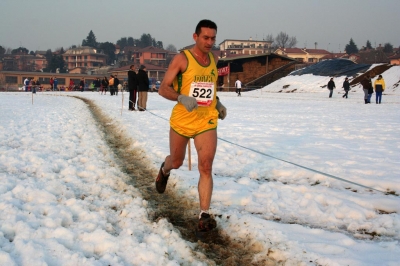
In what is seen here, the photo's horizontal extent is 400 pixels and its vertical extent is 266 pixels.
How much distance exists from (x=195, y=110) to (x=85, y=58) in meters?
141

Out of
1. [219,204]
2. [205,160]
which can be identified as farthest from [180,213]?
[205,160]

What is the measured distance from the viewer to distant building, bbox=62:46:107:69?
136000mm

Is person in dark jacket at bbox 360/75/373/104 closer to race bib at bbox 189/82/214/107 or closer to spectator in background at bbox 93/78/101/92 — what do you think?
race bib at bbox 189/82/214/107

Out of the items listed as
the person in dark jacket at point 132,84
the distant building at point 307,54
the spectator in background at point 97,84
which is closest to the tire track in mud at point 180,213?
the person in dark jacket at point 132,84

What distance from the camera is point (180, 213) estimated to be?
4.28 m

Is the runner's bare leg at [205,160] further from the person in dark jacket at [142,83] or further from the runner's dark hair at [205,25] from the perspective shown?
the person in dark jacket at [142,83]

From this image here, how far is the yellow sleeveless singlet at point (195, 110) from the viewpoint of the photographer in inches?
153

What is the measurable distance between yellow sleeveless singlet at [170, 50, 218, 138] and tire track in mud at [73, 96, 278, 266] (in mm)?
892

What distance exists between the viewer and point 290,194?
4887mm

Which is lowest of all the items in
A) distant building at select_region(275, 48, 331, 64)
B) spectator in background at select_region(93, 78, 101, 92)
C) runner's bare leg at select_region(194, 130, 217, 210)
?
runner's bare leg at select_region(194, 130, 217, 210)

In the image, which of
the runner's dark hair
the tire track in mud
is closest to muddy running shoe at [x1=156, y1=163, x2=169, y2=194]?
the tire track in mud

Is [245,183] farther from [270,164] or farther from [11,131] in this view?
[11,131]

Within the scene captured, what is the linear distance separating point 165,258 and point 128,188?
212cm

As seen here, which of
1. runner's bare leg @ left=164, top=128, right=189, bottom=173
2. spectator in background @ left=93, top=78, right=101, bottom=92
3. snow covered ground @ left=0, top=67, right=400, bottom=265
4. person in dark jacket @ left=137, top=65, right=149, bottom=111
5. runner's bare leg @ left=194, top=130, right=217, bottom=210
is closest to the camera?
snow covered ground @ left=0, top=67, right=400, bottom=265
